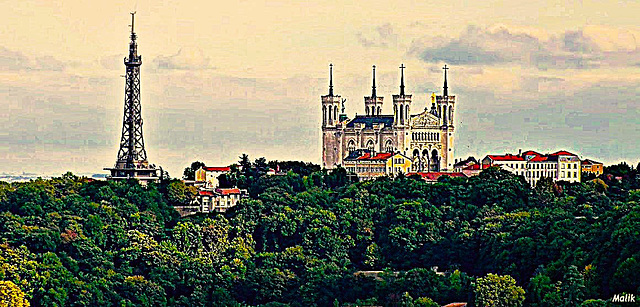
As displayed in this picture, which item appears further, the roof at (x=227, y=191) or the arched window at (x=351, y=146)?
the arched window at (x=351, y=146)

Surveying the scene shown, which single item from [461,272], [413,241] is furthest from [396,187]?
[461,272]

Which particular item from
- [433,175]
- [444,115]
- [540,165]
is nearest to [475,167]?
[540,165]

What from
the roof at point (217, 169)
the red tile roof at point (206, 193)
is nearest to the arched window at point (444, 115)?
the roof at point (217, 169)

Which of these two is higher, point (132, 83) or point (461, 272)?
point (132, 83)

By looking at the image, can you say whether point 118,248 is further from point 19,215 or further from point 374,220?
point 374,220

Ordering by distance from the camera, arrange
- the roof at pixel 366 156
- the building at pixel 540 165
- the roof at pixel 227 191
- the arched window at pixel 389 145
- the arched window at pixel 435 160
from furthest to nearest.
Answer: the arched window at pixel 435 160
the arched window at pixel 389 145
the roof at pixel 366 156
the building at pixel 540 165
the roof at pixel 227 191

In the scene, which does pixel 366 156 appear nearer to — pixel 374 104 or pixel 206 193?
pixel 374 104

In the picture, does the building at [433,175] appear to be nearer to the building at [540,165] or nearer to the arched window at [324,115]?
the building at [540,165]
